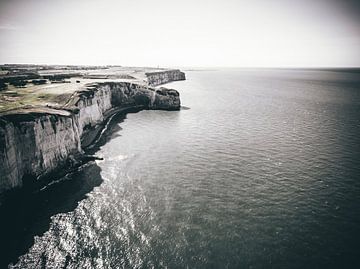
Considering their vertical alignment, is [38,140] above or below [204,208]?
above

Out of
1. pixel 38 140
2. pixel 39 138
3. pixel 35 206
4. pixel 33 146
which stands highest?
pixel 39 138

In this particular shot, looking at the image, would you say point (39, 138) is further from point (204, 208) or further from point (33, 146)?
point (204, 208)

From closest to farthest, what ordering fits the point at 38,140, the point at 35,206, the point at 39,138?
1. the point at 35,206
2. the point at 38,140
3. the point at 39,138

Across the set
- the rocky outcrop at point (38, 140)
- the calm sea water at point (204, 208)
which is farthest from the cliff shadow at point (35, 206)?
the rocky outcrop at point (38, 140)

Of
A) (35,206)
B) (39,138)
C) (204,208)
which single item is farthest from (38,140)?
(204,208)

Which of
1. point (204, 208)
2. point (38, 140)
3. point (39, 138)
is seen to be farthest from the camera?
point (39, 138)

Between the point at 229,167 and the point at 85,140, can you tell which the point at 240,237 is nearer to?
the point at 229,167

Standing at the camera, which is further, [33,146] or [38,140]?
[38,140]
